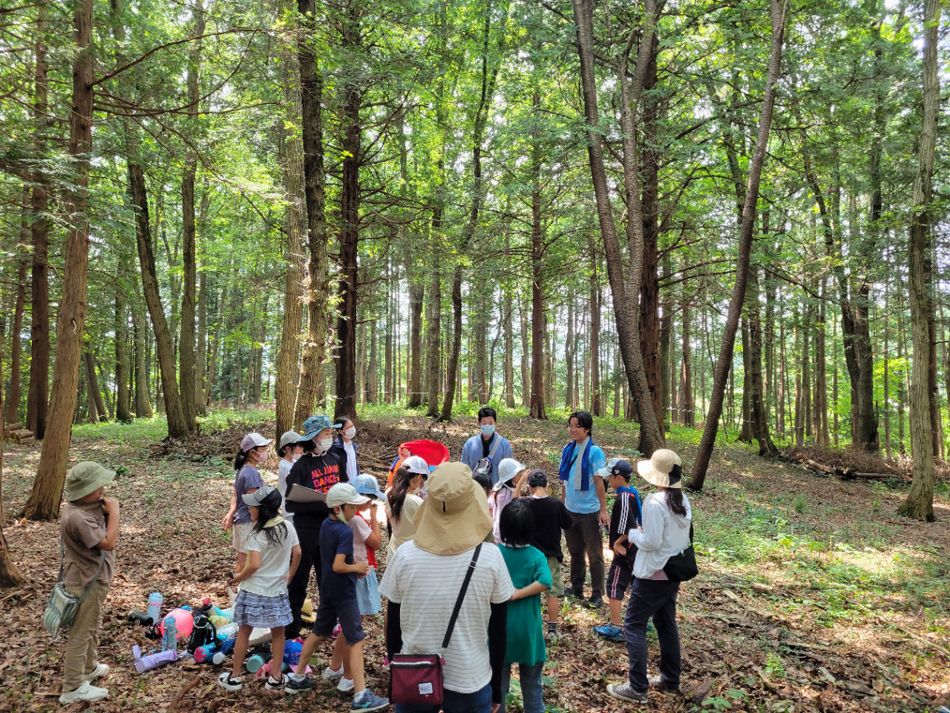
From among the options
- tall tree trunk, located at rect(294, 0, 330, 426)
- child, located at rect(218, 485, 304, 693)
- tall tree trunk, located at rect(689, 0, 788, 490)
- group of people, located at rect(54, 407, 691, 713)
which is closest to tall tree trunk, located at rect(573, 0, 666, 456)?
tall tree trunk, located at rect(689, 0, 788, 490)

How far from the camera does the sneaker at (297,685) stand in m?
4.25

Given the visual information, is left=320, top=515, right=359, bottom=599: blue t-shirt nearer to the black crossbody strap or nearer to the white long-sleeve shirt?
the black crossbody strap

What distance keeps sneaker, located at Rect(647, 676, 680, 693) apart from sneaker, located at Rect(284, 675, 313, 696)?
291 centimetres

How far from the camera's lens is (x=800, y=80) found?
17344 mm

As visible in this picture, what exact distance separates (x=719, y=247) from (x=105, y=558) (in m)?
16.4

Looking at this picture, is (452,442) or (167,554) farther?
(452,442)

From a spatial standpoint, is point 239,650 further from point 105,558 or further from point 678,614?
point 678,614

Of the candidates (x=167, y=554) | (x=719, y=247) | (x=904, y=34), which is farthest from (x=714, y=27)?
(x=167, y=554)

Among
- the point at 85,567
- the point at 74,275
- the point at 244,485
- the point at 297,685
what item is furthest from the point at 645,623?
the point at 74,275

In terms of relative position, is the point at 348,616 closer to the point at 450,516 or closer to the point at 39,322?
the point at 450,516

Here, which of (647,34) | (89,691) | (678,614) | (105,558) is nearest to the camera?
(89,691)

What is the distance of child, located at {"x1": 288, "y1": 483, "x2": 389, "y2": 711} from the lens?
3938 mm

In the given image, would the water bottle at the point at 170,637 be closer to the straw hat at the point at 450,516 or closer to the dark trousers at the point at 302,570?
the dark trousers at the point at 302,570

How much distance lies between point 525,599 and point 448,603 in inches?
35.3
